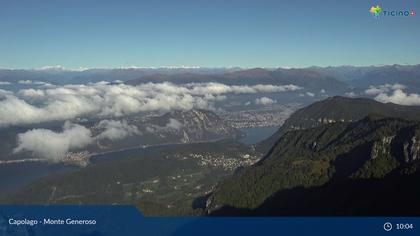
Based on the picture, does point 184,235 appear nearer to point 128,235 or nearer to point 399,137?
point 128,235

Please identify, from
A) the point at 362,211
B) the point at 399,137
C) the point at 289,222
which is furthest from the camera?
the point at 399,137

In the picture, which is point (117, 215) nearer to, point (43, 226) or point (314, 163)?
point (43, 226)

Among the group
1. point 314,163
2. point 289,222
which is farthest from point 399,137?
point 289,222

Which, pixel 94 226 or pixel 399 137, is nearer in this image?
pixel 94 226

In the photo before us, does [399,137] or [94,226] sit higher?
[94,226]

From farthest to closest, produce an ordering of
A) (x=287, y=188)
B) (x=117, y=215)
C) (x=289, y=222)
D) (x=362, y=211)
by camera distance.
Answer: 1. (x=287, y=188)
2. (x=362, y=211)
3. (x=117, y=215)
4. (x=289, y=222)

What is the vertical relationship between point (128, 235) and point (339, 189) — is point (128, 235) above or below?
above

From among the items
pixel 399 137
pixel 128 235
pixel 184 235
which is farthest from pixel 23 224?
pixel 399 137

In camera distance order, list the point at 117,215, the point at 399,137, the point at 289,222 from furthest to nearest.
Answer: the point at 399,137, the point at 117,215, the point at 289,222

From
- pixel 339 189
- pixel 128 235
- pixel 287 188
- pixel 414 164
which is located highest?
pixel 128 235
